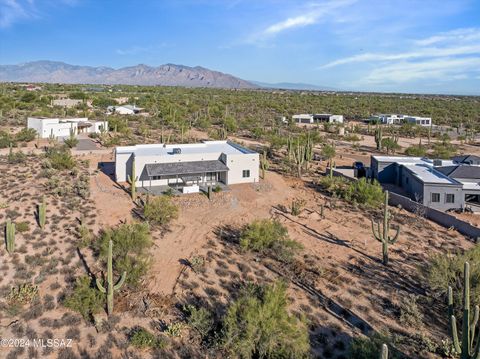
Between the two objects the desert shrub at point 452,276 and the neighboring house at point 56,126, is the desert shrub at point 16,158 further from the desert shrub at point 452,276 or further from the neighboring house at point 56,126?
the desert shrub at point 452,276

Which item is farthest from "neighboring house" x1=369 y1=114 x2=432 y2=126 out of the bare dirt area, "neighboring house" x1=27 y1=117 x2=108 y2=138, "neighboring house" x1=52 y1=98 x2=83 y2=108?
"neighboring house" x1=52 y1=98 x2=83 y2=108

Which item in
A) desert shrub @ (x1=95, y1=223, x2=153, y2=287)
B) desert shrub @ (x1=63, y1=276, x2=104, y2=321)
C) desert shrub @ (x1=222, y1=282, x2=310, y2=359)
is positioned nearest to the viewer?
desert shrub @ (x1=222, y1=282, x2=310, y2=359)

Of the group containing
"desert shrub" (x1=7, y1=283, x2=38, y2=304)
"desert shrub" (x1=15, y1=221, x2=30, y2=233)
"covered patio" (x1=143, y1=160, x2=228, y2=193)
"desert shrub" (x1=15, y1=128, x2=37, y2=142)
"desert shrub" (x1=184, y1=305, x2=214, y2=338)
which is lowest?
"desert shrub" (x1=184, y1=305, x2=214, y2=338)

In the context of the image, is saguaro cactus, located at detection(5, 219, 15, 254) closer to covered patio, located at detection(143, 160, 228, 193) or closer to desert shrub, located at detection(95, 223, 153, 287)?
desert shrub, located at detection(95, 223, 153, 287)

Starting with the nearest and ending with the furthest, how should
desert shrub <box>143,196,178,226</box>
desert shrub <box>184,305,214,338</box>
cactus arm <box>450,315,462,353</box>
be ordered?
cactus arm <box>450,315,462,353</box> < desert shrub <box>184,305,214,338</box> < desert shrub <box>143,196,178,226</box>

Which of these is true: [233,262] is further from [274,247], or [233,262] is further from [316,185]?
[316,185]

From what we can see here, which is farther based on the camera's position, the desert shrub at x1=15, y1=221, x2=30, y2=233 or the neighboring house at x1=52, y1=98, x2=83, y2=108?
the neighboring house at x1=52, y1=98, x2=83, y2=108

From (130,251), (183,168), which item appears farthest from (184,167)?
(130,251)
